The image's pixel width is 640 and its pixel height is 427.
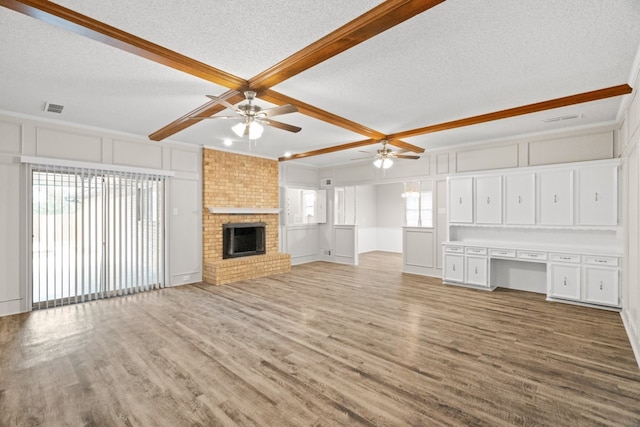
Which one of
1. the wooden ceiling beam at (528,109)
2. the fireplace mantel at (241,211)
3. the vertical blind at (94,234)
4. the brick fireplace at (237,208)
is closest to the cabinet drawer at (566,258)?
the wooden ceiling beam at (528,109)

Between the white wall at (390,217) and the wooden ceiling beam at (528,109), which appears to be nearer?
the wooden ceiling beam at (528,109)

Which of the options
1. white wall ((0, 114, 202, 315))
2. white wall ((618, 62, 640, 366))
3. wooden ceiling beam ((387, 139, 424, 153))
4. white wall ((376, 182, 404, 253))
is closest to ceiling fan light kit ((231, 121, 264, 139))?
wooden ceiling beam ((387, 139, 424, 153))

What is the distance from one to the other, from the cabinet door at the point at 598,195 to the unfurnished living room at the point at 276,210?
28mm

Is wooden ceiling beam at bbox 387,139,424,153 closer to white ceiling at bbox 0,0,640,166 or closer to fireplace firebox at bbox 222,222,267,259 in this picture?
white ceiling at bbox 0,0,640,166

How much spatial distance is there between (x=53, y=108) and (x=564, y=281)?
763 centimetres

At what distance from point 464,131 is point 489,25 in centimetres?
309

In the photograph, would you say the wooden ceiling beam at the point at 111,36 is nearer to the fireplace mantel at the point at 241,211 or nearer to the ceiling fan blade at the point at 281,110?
the ceiling fan blade at the point at 281,110

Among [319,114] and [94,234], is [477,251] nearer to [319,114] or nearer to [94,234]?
[319,114]

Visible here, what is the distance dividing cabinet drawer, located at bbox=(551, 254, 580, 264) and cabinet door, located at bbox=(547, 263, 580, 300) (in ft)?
0.24

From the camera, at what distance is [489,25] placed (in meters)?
2.31

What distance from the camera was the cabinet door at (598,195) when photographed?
447cm

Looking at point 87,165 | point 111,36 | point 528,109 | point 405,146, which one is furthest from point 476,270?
point 87,165

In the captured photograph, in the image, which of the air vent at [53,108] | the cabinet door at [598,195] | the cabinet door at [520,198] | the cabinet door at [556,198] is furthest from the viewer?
the cabinet door at [520,198]

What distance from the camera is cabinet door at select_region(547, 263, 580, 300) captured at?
15.0 ft
